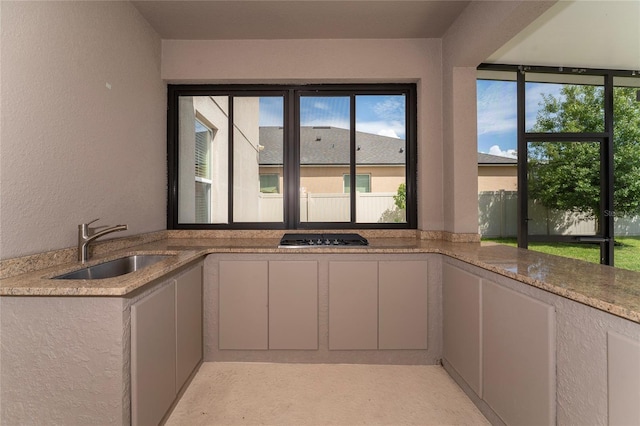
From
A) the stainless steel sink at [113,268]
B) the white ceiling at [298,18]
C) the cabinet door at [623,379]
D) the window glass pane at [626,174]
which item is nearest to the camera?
the cabinet door at [623,379]

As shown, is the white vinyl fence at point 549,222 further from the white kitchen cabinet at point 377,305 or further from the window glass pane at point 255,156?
the window glass pane at point 255,156

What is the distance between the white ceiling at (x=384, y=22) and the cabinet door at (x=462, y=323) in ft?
6.77

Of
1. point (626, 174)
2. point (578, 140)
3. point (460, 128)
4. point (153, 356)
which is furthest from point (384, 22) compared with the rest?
point (626, 174)

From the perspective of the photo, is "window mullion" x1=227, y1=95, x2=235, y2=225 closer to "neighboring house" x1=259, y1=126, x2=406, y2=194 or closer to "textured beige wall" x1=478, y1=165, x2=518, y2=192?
"neighboring house" x1=259, y1=126, x2=406, y2=194

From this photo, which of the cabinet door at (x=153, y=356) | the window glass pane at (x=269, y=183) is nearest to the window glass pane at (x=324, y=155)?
the window glass pane at (x=269, y=183)

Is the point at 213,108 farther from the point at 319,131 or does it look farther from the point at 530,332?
the point at 530,332

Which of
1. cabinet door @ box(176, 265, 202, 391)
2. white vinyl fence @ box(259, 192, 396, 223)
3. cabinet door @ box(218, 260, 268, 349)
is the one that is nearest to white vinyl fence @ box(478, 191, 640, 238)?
white vinyl fence @ box(259, 192, 396, 223)

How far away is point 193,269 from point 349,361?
141 centimetres

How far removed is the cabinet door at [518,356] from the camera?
4.02 feet

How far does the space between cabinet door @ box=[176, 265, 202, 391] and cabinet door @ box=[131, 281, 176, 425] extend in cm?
8

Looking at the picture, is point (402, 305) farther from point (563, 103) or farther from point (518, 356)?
point (563, 103)

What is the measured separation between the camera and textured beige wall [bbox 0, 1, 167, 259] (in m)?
1.35

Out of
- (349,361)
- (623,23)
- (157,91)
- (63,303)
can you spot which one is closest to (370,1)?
(157,91)

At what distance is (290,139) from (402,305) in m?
1.84
